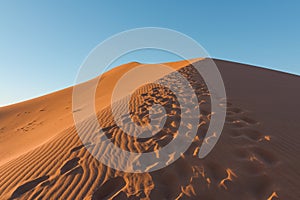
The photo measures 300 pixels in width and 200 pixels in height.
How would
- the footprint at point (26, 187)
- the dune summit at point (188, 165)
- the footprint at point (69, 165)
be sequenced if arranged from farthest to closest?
the footprint at point (69, 165), the footprint at point (26, 187), the dune summit at point (188, 165)

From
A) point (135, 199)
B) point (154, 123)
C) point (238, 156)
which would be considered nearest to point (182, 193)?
point (135, 199)

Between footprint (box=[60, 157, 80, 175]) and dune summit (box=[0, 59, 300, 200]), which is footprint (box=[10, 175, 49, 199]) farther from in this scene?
footprint (box=[60, 157, 80, 175])

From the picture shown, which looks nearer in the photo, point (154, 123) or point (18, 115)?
point (154, 123)

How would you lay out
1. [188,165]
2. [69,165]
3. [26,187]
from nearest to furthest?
[188,165]
[26,187]
[69,165]

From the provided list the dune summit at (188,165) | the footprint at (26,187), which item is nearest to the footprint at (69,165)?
the dune summit at (188,165)

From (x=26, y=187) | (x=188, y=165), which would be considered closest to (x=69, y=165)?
(x=26, y=187)

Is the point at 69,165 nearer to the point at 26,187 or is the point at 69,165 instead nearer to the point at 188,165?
the point at 26,187

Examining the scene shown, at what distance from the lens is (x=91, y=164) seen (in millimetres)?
4566

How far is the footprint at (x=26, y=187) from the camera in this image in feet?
13.3

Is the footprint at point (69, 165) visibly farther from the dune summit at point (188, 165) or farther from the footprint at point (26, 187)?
the footprint at point (26, 187)

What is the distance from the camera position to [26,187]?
421cm

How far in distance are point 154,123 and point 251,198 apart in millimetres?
3293

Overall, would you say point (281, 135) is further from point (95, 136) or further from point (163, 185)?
point (95, 136)

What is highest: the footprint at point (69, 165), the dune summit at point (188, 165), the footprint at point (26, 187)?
the footprint at point (26, 187)
